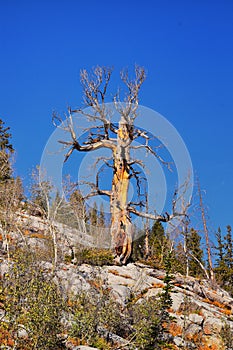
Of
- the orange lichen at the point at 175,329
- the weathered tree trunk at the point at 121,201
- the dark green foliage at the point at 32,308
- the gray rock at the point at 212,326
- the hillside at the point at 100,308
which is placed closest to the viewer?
the dark green foliage at the point at 32,308

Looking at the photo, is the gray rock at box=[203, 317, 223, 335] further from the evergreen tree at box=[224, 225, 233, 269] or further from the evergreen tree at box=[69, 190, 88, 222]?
the evergreen tree at box=[224, 225, 233, 269]

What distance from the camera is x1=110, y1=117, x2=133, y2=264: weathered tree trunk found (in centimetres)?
2078

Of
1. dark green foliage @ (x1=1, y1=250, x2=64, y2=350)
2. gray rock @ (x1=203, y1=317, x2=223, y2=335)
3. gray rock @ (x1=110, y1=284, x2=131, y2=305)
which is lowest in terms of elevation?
dark green foliage @ (x1=1, y1=250, x2=64, y2=350)

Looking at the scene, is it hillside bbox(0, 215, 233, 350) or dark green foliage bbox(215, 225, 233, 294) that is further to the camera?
dark green foliage bbox(215, 225, 233, 294)

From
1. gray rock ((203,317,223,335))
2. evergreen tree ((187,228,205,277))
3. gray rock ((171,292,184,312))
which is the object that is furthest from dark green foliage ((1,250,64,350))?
evergreen tree ((187,228,205,277))

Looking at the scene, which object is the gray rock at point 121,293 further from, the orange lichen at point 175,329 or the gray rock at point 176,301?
the orange lichen at point 175,329

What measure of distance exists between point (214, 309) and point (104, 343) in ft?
30.0

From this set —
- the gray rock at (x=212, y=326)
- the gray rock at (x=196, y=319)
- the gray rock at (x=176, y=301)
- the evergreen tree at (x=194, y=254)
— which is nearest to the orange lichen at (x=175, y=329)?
the gray rock at (x=196, y=319)

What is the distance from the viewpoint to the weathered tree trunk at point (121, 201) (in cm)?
2078

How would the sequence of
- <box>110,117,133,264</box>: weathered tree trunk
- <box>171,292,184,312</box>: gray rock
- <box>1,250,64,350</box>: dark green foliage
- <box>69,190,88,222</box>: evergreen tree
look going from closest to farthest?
<box>1,250,64,350</box>: dark green foliage < <box>171,292,184,312</box>: gray rock < <box>110,117,133,264</box>: weathered tree trunk < <box>69,190,88,222</box>: evergreen tree

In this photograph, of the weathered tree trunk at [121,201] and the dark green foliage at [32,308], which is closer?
the dark green foliage at [32,308]

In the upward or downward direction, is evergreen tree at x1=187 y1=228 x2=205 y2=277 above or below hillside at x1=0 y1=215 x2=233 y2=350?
above

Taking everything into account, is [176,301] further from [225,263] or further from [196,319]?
[225,263]

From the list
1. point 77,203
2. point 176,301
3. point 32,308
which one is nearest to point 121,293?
point 176,301
